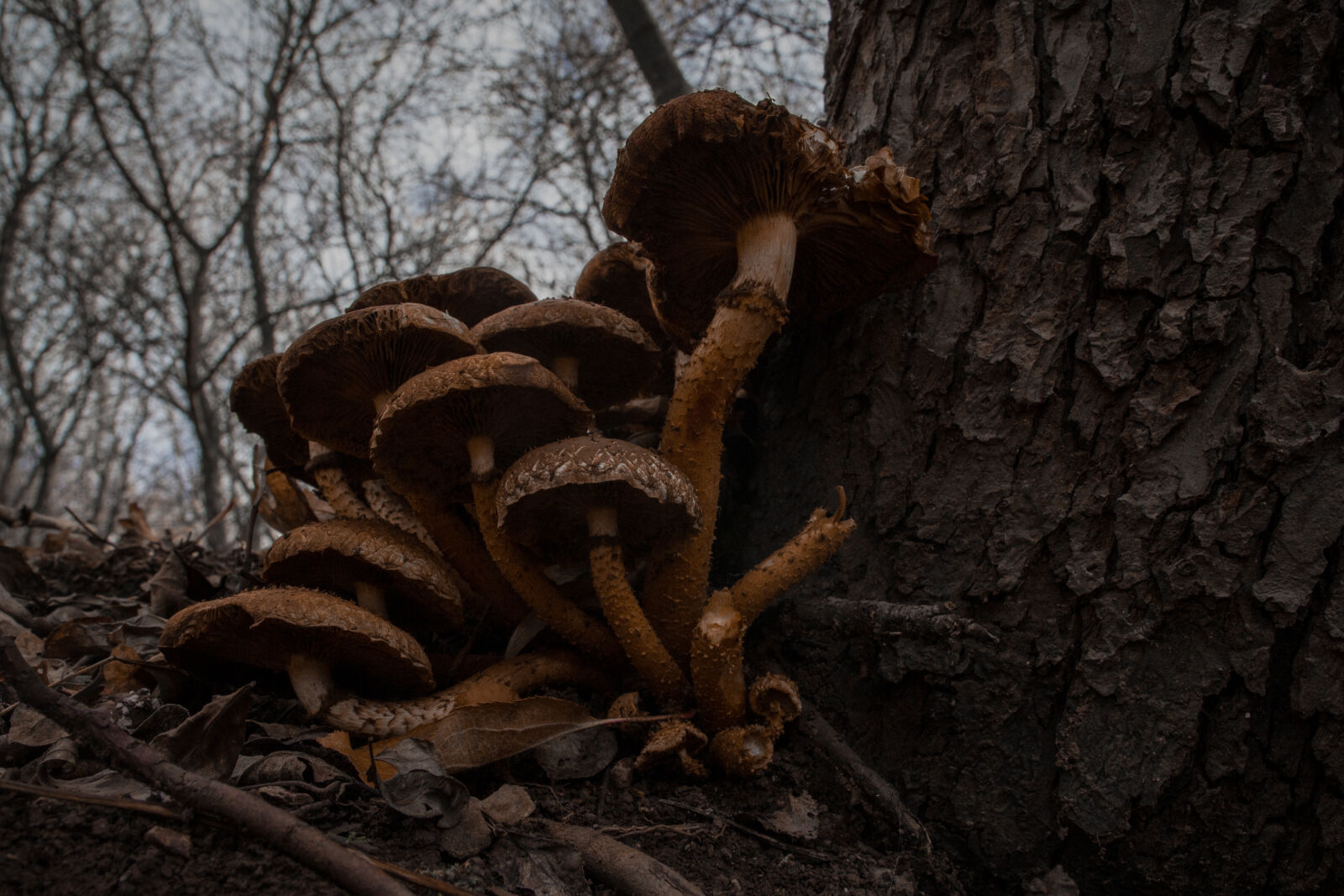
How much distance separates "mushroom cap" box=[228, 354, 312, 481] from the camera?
96.6 inches

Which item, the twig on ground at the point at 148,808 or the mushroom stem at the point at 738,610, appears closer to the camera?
the twig on ground at the point at 148,808

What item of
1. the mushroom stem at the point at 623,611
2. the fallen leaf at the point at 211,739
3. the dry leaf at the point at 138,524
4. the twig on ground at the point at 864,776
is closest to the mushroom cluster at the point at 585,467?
the mushroom stem at the point at 623,611

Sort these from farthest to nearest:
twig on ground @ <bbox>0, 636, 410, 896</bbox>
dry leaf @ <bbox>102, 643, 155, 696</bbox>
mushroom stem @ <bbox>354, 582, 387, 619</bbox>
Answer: mushroom stem @ <bbox>354, 582, 387, 619</bbox> → dry leaf @ <bbox>102, 643, 155, 696</bbox> → twig on ground @ <bbox>0, 636, 410, 896</bbox>

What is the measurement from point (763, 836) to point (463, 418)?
4.25 feet

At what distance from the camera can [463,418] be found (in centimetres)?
204

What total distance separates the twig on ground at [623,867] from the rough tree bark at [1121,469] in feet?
2.39

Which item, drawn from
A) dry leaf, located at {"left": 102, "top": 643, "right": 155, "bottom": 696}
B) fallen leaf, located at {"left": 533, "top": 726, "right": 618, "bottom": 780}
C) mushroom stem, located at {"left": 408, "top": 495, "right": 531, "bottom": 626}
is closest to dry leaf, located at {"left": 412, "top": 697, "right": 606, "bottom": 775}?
fallen leaf, located at {"left": 533, "top": 726, "right": 618, "bottom": 780}

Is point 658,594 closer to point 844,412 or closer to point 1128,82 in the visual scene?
point 844,412

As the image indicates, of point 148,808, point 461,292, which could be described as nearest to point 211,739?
point 148,808

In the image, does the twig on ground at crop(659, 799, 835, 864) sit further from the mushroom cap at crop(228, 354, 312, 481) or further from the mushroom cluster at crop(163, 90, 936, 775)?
the mushroom cap at crop(228, 354, 312, 481)

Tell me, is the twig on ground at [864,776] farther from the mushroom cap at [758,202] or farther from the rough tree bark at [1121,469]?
the mushroom cap at [758,202]

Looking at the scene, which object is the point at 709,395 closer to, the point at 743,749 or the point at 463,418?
the point at 463,418

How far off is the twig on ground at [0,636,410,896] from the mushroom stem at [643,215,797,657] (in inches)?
40.9

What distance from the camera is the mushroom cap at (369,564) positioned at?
1982mm
